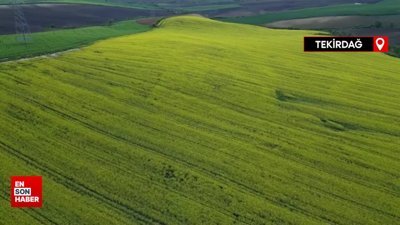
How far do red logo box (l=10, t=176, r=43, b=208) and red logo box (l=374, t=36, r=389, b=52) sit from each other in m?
54.5

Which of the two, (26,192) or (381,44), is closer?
(26,192)

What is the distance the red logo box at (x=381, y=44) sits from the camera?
6538 cm

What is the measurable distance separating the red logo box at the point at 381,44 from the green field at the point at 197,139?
17.5 metres

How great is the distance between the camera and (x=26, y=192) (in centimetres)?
→ 2241

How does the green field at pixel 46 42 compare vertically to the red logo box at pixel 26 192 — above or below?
above

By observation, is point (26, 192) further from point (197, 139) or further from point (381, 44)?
point (381, 44)

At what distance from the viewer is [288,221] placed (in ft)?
71.5

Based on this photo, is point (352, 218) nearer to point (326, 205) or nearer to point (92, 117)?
point (326, 205)

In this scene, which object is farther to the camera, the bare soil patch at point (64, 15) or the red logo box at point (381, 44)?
the bare soil patch at point (64, 15)

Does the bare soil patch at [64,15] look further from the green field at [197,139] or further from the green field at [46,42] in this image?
the green field at [197,139]

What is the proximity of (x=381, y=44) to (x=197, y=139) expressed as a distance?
157 ft

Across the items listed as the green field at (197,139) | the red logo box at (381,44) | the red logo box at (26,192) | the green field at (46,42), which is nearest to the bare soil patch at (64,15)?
the green field at (46,42)

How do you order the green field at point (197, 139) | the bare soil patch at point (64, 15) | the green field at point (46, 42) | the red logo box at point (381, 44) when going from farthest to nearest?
the bare soil patch at point (64, 15) < the red logo box at point (381, 44) < the green field at point (46, 42) < the green field at point (197, 139)

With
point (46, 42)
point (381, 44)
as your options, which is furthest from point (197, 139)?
point (381, 44)
